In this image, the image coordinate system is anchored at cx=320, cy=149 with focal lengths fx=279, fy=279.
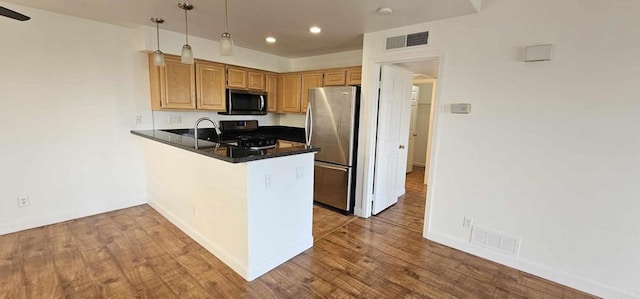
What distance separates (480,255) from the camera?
280cm

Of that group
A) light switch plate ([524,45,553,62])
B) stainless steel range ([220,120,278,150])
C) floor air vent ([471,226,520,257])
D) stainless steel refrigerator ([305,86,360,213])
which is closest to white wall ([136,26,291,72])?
stainless steel range ([220,120,278,150])

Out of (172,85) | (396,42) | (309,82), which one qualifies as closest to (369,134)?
(396,42)

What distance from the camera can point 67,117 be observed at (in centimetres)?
330

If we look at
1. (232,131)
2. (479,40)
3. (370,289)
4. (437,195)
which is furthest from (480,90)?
(232,131)

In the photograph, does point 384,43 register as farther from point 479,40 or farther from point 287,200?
point 287,200

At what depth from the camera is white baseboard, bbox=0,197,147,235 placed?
3.09 meters

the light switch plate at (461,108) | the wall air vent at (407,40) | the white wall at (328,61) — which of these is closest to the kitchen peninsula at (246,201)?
the light switch plate at (461,108)

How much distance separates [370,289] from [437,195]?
4.45 feet

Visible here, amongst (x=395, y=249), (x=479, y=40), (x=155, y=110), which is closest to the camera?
(x=479, y=40)

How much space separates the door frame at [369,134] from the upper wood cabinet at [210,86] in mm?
2150

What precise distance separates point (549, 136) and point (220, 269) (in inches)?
121

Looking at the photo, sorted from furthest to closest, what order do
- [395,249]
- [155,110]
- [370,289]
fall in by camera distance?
[155,110]
[395,249]
[370,289]

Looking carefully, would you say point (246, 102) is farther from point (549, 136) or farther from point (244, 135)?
point (549, 136)

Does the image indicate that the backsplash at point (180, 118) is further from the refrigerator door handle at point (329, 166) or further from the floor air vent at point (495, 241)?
the floor air vent at point (495, 241)
